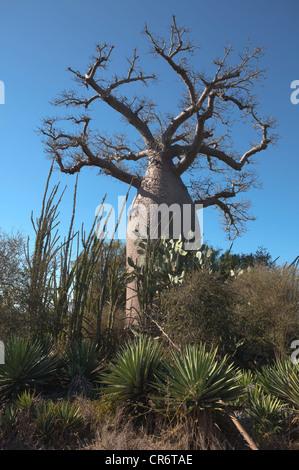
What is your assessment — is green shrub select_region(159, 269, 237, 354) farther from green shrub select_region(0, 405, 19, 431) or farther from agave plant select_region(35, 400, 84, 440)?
green shrub select_region(0, 405, 19, 431)

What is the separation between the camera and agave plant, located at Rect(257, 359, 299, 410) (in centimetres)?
338

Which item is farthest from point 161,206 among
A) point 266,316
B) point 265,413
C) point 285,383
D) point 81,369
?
point 265,413

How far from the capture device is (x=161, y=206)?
7.94 m

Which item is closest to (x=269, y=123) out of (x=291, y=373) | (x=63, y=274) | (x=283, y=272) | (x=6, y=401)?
(x=283, y=272)

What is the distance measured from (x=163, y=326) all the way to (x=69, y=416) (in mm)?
1596

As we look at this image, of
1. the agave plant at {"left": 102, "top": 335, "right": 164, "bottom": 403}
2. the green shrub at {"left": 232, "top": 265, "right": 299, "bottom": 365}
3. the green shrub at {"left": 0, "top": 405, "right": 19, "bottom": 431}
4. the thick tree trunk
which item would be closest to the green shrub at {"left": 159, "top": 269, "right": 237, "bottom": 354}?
the green shrub at {"left": 232, "top": 265, "right": 299, "bottom": 365}

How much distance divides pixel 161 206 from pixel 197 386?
17.4 ft

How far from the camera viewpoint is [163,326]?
4449 mm

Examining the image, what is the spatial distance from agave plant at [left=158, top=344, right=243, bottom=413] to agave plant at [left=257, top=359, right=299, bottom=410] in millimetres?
611

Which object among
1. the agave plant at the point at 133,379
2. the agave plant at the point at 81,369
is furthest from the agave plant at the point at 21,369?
the agave plant at the point at 133,379

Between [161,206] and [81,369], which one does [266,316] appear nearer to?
[81,369]

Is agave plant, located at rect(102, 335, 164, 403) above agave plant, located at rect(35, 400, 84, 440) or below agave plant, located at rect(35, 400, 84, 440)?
above

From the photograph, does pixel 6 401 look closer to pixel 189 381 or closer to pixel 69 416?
pixel 69 416

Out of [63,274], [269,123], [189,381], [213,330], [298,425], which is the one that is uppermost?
[269,123]
